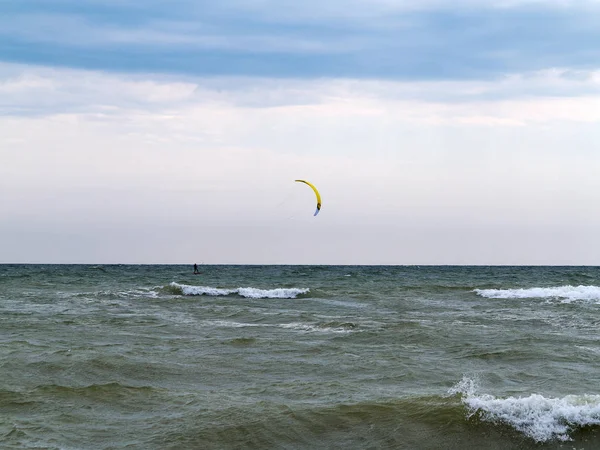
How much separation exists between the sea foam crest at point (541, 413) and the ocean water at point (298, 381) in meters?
0.02

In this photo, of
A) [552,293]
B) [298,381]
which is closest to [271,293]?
[552,293]

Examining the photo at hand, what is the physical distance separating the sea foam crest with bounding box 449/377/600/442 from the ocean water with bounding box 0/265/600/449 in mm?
19

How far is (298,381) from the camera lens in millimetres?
11391

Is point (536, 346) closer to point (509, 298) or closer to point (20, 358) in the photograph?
point (20, 358)

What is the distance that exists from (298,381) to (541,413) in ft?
13.3

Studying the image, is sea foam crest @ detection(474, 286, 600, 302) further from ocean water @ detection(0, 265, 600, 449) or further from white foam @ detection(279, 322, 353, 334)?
white foam @ detection(279, 322, 353, 334)

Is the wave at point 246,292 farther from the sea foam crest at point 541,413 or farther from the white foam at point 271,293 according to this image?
the sea foam crest at point 541,413

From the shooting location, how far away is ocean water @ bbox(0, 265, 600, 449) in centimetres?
857

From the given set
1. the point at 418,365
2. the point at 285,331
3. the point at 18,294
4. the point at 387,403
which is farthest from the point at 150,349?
the point at 18,294

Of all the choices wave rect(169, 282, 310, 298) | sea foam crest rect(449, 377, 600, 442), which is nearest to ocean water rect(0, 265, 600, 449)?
sea foam crest rect(449, 377, 600, 442)

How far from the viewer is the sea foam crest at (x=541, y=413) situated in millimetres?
8547

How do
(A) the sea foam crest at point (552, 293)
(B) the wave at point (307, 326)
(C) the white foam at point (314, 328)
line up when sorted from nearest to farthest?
(C) the white foam at point (314, 328) < (B) the wave at point (307, 326) < (A) the sea foam crest at point (552, 293)

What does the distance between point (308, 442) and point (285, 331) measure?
31.5ft

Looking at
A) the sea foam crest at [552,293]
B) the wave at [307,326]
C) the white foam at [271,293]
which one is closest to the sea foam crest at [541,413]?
→ the wave at [307,326]
